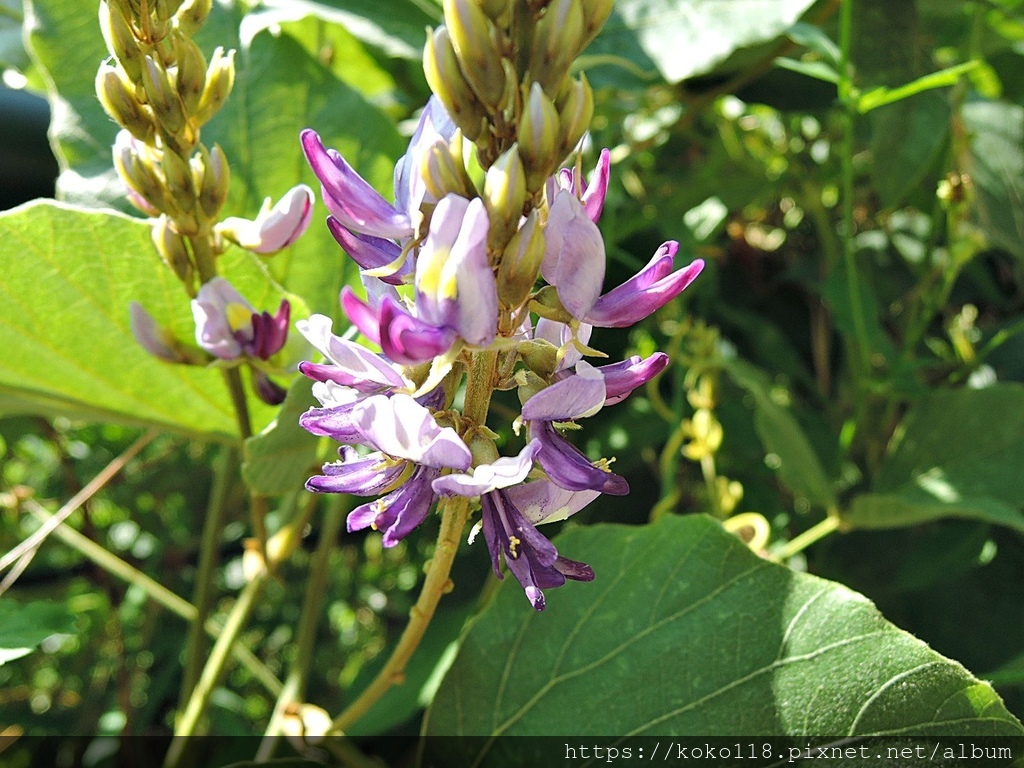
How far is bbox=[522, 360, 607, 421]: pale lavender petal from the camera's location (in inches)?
16.7

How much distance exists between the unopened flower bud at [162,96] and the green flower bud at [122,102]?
1 centimetres

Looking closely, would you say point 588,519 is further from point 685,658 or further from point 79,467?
point 79,467

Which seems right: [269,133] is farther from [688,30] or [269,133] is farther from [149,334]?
[688,30]

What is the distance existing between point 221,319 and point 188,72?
16 centimetres

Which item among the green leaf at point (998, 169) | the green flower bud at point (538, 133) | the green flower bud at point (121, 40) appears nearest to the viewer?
the green flower bud at point (538, 133)

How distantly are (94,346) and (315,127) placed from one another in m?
0.27

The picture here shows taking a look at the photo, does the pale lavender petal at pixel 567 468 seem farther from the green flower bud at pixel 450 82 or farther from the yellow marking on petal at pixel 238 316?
the yellow marking on petal at pixel 238 316

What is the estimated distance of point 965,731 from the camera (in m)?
0.58

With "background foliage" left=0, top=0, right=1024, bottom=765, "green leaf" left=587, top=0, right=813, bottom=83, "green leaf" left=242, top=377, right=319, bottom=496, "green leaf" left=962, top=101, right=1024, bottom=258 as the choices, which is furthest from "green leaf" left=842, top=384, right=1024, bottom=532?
"green leaf" left=242, top=377, right=319, bottom=496

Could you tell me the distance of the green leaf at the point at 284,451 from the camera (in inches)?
24.6

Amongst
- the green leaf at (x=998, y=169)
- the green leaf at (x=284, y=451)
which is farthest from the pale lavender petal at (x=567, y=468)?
the green leaf at (x=998, y=169)

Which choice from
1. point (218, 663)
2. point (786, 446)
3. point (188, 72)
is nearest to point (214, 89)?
point (188, 72)

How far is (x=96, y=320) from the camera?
73 centimetres

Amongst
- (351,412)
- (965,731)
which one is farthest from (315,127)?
(965,731)
